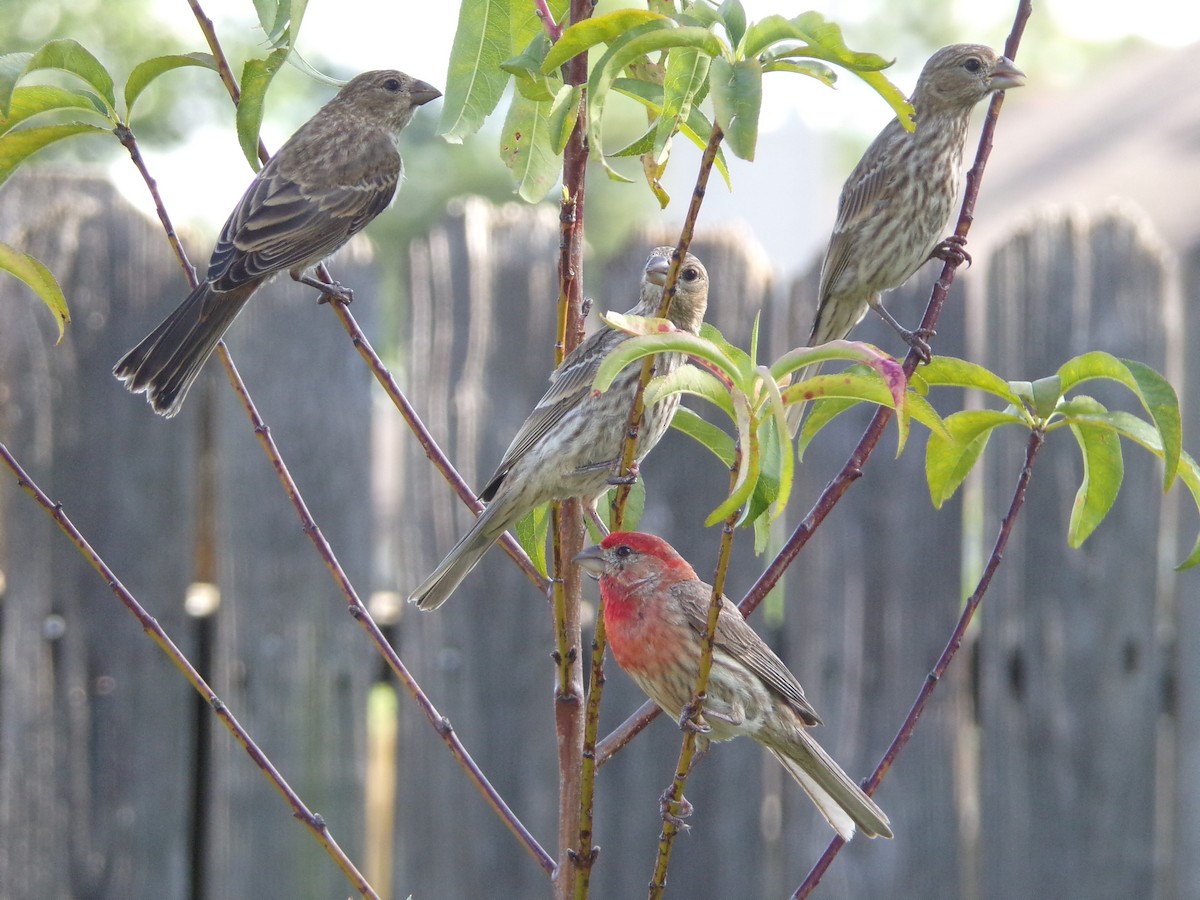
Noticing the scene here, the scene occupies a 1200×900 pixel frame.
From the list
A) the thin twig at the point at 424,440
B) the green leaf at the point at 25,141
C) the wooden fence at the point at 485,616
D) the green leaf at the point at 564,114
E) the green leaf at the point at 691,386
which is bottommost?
the wooden fence at the point at 485,616

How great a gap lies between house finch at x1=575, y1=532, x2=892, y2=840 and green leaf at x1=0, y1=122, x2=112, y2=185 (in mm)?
1141

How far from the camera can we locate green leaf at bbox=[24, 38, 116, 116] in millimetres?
1772

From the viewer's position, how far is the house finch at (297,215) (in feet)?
9.11

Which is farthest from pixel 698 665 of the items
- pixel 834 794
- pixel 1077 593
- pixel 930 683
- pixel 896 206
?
pixel 1077 593

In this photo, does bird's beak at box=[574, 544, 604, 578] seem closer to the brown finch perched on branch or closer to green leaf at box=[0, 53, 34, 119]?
green leaf at box=[0, 53, 34, 119]

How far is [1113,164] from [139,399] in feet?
29.9

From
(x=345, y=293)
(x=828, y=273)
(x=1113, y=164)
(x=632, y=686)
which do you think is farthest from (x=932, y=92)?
(x=1113, y=164)

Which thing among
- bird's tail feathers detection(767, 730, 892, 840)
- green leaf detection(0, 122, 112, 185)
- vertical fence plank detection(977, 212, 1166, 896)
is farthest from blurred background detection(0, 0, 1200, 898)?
green leaf detection(0, 122, 112, 185)

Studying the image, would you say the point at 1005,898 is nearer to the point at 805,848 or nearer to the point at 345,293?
the point at 805,848

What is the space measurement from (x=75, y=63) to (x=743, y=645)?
5.28ft

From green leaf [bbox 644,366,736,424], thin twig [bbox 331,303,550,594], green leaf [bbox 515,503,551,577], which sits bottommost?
green leaf [bbox 515,503,551,577]

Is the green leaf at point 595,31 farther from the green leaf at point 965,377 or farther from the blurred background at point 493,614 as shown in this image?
the blurred background at point 493,614

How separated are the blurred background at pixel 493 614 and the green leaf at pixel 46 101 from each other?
7.59ft

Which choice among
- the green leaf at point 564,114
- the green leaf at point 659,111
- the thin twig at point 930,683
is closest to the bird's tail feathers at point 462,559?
the thin twig at point 930,683
